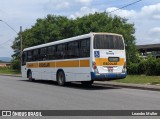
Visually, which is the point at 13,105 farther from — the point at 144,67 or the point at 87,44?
the point at 144,67

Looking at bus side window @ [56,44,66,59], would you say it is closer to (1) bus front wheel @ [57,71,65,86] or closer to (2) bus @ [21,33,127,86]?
(2) bus @ [21,33,127,86]

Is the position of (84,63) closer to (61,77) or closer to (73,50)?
(73,50)

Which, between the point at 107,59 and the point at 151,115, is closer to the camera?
the point at 151,115

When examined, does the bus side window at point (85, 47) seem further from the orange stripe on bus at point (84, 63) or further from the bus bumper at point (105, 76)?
the bus bumper at point (105, 76)

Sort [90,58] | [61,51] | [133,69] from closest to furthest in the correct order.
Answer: [90,58] → [61,51] → [133,69]

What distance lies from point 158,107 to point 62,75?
40.9 feet

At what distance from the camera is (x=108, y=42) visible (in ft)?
69.5

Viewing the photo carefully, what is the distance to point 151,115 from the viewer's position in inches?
413

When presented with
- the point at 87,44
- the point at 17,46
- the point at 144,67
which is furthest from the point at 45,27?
the point at 87,44

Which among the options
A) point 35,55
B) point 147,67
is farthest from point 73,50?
point 147,67

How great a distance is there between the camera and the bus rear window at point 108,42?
20.7 m

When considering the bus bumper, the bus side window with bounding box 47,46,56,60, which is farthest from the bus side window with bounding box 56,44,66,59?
the bus bumper

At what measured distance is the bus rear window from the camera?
20.7 meters

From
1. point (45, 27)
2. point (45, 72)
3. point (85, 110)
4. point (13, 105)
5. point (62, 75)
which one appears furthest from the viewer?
point (45, 27)
